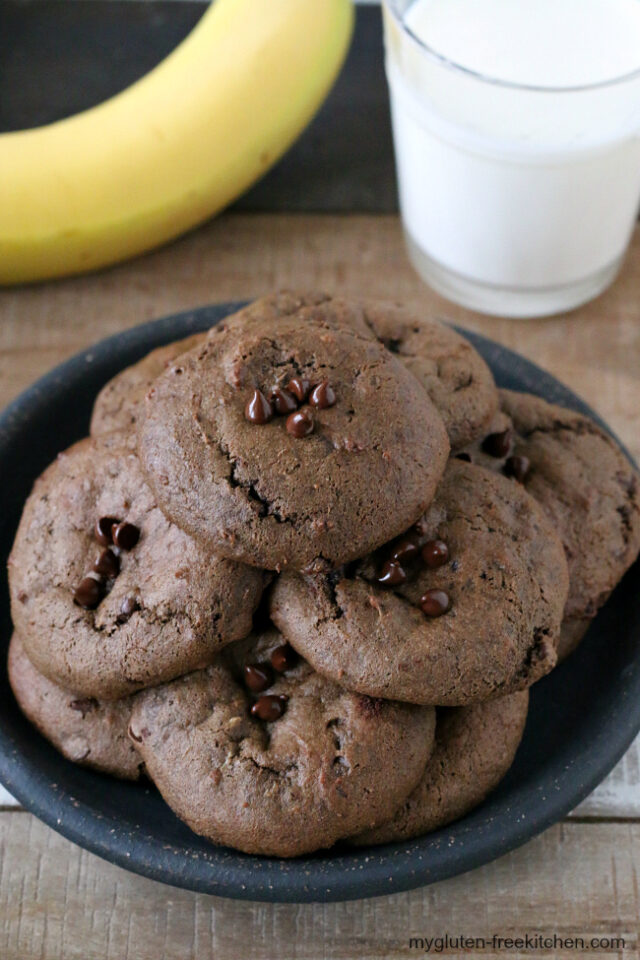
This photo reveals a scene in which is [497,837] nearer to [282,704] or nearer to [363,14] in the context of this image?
[282,704]

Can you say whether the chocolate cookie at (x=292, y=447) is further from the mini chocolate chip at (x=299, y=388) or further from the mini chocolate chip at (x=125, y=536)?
the mini chocolate chip at (x=125, y=536)

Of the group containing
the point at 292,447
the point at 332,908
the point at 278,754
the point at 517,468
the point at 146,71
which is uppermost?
the point at 292,447

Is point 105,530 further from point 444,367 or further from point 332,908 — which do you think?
point 332,908

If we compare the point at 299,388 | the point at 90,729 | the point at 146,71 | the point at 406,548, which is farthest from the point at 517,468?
the point at 146,71

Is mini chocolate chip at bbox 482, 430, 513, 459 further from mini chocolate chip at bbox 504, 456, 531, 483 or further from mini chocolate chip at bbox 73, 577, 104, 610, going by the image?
mini chocolate chip at bbox 73, 577, 104, 610

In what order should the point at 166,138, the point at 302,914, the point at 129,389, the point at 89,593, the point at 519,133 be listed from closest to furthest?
the point at 89,593 → the point at 302,914 → the point at 129,389 → the point at 519,133 → the point at 166,138

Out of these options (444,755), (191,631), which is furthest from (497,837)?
(191,631)

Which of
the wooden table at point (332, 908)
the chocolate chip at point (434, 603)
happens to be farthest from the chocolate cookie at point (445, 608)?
the wooden table at point (332, 908)

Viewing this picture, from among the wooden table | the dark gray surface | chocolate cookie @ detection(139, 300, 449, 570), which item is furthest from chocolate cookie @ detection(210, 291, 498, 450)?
the dark gray surface
